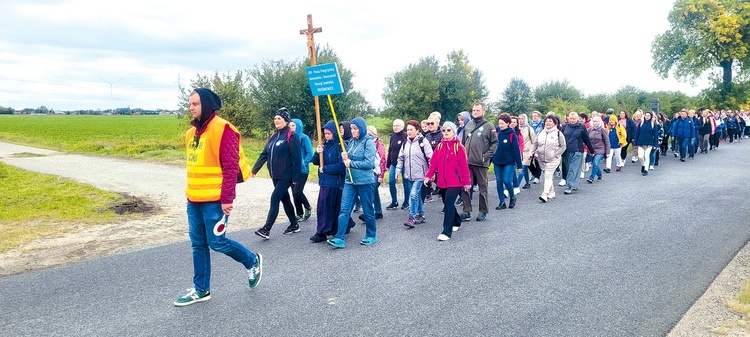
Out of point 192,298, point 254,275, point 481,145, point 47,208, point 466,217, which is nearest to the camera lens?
point 192,298

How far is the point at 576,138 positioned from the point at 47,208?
1128cm

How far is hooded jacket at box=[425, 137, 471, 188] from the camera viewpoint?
299 inches

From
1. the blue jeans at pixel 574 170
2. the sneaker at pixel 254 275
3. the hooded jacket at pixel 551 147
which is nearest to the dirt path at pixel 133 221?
the sneaker at pixel 254 275

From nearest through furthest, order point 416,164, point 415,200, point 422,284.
→ point 422,284 → point 415,200 → point 416,164

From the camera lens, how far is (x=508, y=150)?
9.81 metres

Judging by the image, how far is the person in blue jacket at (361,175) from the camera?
7.15m

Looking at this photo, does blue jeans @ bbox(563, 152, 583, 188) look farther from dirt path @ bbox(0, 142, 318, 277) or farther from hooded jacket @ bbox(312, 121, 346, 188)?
hooded jacket @ bbox(312, 121, 346, 188)

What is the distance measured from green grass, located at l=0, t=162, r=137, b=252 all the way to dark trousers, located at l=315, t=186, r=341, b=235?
14.4 feet

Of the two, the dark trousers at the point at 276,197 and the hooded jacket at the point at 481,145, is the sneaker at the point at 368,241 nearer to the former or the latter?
the dark trousers at the point at 276,197

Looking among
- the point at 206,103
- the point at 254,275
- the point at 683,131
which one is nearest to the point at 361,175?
the point at 254,275

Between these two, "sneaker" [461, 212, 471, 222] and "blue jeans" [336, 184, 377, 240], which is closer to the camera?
"blue jeans" [336, 184, 377, 240]

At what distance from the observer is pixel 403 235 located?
25.3ft

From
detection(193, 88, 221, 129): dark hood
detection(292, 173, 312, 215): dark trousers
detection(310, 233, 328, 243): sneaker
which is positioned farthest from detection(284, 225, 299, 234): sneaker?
detection(193, 88, 221, 129): dark hood

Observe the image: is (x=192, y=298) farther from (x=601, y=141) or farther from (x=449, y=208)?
(x=601, y=141)
